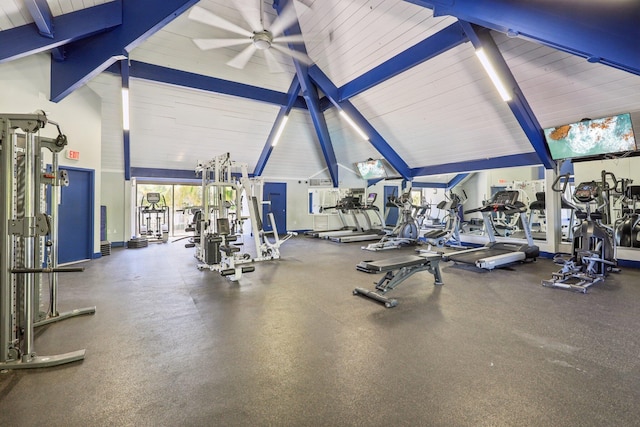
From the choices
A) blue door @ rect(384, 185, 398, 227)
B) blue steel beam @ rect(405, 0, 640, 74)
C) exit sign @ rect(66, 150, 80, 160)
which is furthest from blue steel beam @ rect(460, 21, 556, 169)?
exit sign @ rect(66, 150, 80, 160)

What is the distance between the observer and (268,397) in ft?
5.88

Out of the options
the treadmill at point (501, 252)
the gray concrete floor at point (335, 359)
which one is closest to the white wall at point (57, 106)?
the gray concrete floor at point (335, 359)

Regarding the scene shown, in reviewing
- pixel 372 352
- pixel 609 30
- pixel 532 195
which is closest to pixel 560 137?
pixel 609 30

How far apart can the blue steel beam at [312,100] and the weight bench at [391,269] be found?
375cm

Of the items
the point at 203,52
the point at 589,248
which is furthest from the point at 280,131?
the point at 589,248

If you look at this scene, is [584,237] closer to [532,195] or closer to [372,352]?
[372,352]

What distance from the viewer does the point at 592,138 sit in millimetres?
5508

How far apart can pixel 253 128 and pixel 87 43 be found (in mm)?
4397

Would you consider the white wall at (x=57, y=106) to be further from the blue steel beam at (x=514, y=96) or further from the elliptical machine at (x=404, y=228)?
the blue steel beam at (x=514, y=96)

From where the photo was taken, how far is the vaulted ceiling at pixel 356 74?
11.9 feet

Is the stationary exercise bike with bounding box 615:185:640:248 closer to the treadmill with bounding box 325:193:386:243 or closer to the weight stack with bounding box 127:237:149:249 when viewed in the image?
the treadmill with bounding box 325:193:386:243

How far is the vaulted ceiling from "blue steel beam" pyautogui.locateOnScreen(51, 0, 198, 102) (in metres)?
0.02

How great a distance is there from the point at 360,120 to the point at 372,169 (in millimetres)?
2666

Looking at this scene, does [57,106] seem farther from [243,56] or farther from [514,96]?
[514,96]
